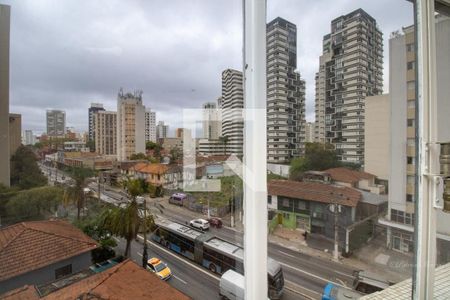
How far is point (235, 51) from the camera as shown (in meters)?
0.83

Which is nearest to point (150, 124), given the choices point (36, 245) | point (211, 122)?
point (211, 122)

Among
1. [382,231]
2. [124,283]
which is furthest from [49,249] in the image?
[382,231]

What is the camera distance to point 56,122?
792 mm

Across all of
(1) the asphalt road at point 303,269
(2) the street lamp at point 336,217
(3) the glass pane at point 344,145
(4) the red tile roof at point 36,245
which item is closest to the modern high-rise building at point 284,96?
(3) the glass pane at point 344,145

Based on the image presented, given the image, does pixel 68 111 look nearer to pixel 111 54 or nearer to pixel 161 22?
pixel 111 54

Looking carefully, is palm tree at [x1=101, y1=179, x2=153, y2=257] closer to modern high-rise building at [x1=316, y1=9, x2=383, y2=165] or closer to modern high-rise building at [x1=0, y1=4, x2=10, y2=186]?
modern high-rise building at [x1=0, y1=4, x2=10, y2=186]

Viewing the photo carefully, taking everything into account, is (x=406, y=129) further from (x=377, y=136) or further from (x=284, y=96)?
(x=284, y=96)

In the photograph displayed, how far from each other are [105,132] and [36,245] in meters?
0.46

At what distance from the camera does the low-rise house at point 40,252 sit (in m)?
0.66

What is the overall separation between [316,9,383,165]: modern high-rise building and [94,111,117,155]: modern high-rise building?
0.86m

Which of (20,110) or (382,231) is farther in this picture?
(382,231)

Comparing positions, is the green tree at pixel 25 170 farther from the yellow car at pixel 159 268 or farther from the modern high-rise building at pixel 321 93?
the modern high-rise building at pixel 321 93

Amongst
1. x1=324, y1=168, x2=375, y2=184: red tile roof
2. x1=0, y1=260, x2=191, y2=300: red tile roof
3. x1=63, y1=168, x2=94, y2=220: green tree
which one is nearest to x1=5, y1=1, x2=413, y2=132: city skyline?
x1=63, y1=168, x2=94, y2=220: green tree

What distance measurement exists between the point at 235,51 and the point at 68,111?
622mm
